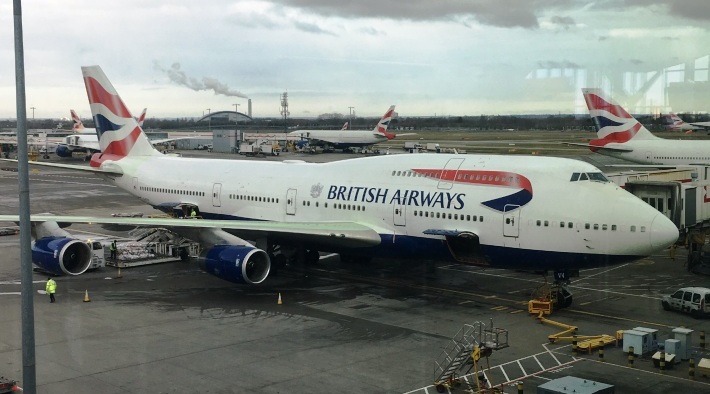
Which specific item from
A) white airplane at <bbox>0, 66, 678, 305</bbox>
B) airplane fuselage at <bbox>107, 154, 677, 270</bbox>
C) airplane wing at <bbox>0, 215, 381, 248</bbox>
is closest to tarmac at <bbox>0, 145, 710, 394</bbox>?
white airplane at <bbox>0, 66, 678, 305</bbox>

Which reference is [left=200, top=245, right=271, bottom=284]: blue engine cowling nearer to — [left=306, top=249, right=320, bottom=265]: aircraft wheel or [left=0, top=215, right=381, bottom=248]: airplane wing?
[left=0, top=215, right=381, bottom=248]: airplane wing

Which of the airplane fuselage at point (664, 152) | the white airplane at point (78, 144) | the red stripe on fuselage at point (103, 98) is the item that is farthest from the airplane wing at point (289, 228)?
the white airplane at point (78, 144)

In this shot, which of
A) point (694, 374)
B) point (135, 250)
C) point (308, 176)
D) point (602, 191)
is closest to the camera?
point (694, 374)

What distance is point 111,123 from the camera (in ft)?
108

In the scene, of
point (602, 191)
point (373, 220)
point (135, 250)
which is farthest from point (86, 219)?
point (602, 191)

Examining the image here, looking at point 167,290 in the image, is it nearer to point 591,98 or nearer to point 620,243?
point 620,243

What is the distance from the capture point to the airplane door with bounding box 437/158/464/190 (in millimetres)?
21719

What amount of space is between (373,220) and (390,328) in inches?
211

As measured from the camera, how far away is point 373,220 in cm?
2312

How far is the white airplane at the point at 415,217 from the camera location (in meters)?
19.4

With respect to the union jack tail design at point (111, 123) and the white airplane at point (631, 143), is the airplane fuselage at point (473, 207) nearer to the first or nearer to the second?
the white airplane at point (631, 143)

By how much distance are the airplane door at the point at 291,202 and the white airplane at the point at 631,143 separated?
10.5 m

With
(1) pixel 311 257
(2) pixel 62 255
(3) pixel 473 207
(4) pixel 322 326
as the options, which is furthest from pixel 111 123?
(3) pixel 473 207

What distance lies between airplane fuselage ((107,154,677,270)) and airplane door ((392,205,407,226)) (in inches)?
1.2
